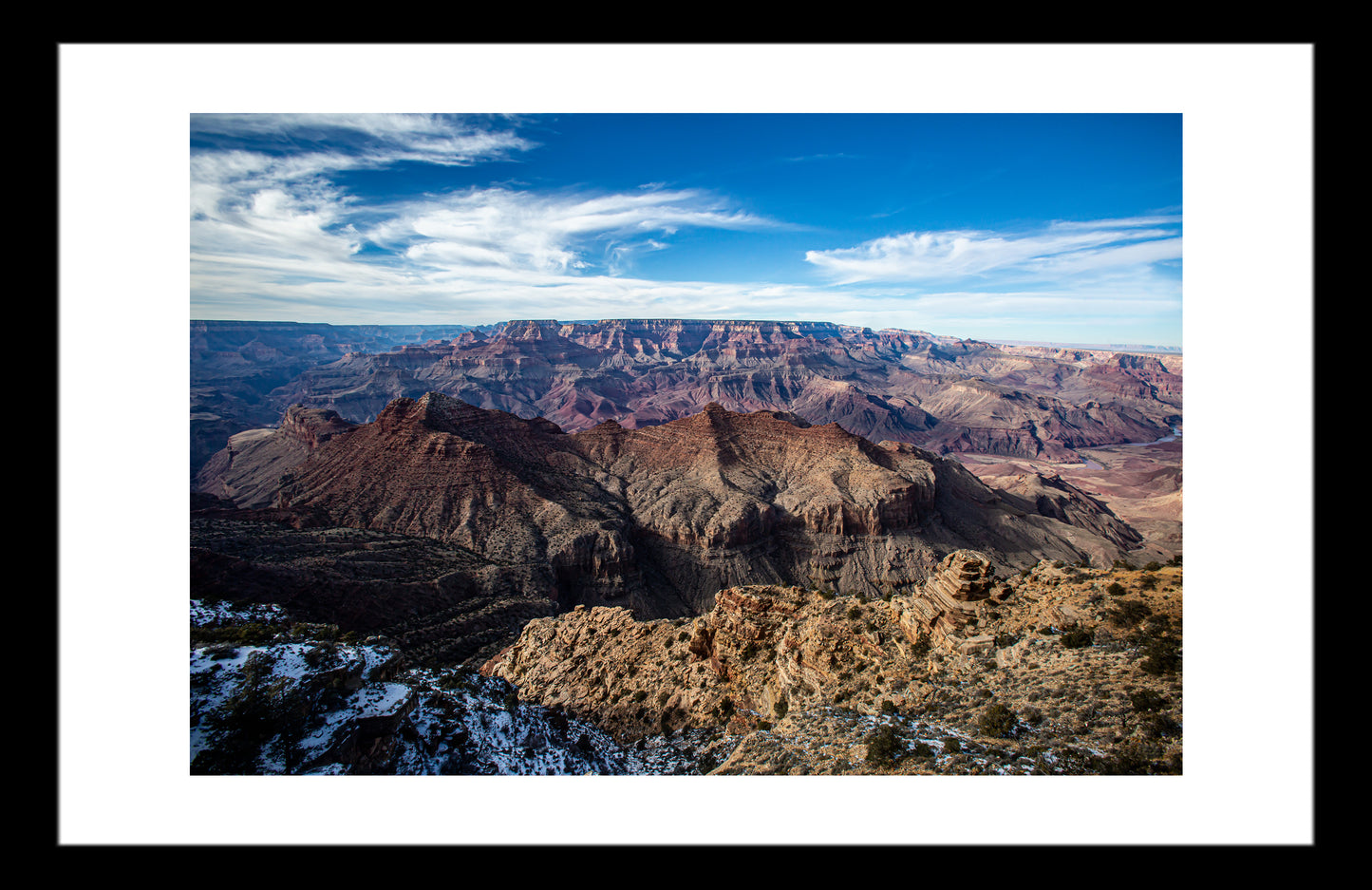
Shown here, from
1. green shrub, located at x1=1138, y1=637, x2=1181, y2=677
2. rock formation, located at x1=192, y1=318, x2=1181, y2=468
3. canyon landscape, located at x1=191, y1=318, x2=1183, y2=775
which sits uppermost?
rock formation, located at x1=192, y1=318, x2=1181, y2=468

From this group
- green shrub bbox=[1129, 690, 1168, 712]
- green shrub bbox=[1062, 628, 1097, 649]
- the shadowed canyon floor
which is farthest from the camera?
green shrub bbox=[1062, 628, 1097, 649]

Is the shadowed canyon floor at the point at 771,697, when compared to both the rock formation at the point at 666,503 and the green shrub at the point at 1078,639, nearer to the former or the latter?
the green shrub at the point at 1078,639

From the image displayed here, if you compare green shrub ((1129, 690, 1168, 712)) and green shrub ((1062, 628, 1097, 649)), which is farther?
green shrub ((1062, 628, 1097, 649))

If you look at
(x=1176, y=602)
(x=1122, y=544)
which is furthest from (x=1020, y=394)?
(x=1176, y=602)

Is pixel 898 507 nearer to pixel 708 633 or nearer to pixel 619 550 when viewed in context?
pixel 619 550

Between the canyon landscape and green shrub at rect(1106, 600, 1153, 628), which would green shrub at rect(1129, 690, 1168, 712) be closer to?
the canyon landscape

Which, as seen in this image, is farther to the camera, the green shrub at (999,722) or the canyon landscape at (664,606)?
the canyon landscape at (664,606)

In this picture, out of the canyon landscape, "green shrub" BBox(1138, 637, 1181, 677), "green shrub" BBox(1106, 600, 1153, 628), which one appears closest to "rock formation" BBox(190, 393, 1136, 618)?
the canyon landscape

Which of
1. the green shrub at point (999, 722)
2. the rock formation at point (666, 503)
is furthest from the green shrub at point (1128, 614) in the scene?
the rock formation at point (666, 503)
